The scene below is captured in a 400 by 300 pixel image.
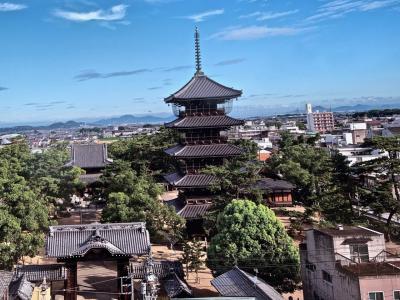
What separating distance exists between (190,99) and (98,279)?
16.8 metres

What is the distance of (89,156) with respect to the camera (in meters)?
59.2

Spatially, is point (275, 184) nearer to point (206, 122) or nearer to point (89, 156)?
point (206, 122)

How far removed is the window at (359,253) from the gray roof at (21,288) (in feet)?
53.8

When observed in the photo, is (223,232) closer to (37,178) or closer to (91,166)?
(37,178)

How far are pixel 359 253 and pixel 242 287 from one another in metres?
6.23

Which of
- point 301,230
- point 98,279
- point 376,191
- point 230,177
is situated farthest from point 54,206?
point 376,191

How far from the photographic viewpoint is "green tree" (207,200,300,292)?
25.4 m

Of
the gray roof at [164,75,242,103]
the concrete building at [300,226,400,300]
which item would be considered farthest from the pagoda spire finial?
the concrete building at [300,226,400,300]

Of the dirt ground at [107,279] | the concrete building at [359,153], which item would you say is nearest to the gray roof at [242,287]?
the dirt ground at [107,279]

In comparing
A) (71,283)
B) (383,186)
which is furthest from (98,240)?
(383,186)

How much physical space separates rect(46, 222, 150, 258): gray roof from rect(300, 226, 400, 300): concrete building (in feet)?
30.2

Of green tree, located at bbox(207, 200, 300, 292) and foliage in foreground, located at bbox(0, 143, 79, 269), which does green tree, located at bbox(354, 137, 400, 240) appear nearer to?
green tree, located at bbox(207, 200, 300, 292)

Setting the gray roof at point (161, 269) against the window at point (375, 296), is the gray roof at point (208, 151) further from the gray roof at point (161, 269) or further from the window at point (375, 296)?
the window at point (375, 296)

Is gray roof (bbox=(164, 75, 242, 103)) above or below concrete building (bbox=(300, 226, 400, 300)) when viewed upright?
above
